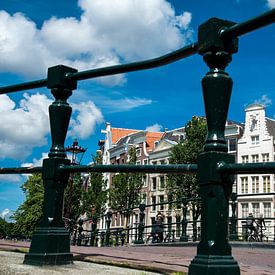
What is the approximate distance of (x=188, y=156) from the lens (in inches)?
1134

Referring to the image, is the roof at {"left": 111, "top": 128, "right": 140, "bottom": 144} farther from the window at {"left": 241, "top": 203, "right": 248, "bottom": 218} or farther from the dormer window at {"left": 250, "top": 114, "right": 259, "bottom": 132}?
the window at {"left": 241, "top": 203, "right": 248, "bottom": 218}

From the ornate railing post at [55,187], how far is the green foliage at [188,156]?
24.8 metres

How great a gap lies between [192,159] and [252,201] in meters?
8.35

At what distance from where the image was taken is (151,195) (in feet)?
143

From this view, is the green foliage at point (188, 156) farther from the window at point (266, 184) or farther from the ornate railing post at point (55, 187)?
the ornate railing post at point (55, 187)

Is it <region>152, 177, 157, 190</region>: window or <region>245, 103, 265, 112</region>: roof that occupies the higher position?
<region>245, 103, 265, 112</region>: roof

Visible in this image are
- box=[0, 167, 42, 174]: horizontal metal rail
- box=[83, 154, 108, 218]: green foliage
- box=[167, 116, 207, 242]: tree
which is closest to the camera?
box=[0, 167, 42, 174]: horizontal metal rail

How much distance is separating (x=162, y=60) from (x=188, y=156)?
26.4m

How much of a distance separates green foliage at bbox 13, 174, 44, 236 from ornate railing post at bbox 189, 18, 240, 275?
3916cm

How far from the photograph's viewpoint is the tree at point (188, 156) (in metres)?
27.8

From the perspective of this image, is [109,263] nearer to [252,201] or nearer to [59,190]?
[59,190]

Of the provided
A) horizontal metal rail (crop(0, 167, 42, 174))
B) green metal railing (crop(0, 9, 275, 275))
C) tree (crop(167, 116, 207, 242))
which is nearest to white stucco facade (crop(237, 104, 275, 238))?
tree (crop(167, 116, 207, 242))

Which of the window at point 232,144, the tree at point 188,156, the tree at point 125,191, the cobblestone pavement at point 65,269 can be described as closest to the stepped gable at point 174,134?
the window at point 232,144

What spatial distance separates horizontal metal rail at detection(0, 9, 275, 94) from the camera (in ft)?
6.64
